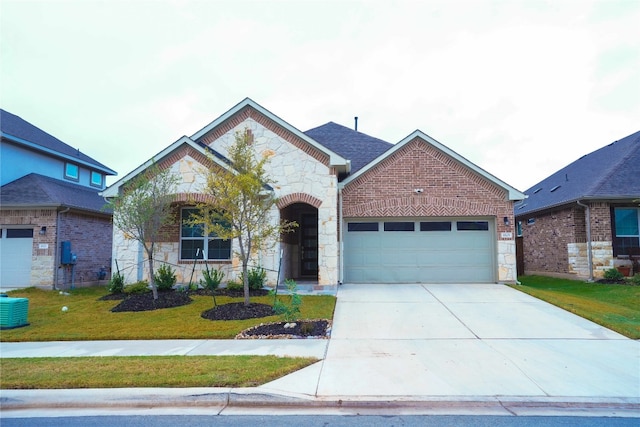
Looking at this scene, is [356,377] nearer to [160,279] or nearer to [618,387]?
[618,387]

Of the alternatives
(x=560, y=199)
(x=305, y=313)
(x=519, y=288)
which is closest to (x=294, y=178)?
(x=305, y=313)

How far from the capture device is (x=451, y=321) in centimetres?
962

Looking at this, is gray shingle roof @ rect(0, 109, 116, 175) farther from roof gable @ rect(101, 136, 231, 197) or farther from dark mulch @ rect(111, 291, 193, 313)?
dark mulch @ rect(111, 291, 193, 313)

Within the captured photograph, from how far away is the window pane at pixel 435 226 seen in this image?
15.6 m

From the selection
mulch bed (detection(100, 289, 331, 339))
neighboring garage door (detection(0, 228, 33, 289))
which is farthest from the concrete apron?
neighboring garage door (detection(0, 228, 33, 289))

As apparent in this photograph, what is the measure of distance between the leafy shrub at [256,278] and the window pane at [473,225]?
7395mm

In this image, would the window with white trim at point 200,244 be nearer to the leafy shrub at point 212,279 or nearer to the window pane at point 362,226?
the leafy shrub at point 212,279

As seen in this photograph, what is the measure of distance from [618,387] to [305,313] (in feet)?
20.6

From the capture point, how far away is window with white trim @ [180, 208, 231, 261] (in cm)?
1474

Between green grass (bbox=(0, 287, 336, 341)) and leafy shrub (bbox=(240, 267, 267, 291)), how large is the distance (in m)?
0.85

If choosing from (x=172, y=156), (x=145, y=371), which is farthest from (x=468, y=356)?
(x=172, y=156)

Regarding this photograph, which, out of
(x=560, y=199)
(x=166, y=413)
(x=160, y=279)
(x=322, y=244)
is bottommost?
(x=166, y=413)

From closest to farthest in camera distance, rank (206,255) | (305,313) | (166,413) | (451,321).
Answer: (166,413) → (451,321) → (305,313) → (206,255)

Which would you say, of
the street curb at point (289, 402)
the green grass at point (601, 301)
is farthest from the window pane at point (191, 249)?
the green grass at point (601, 301)
